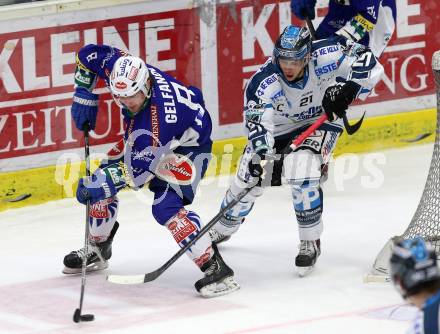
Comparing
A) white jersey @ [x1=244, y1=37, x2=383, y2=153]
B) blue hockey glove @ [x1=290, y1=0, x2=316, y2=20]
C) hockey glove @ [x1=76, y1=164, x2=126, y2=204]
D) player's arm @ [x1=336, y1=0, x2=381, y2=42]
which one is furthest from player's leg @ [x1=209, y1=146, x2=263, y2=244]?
blue hockey glove @ [x1=290, y1=0, x2=316, y2=20]

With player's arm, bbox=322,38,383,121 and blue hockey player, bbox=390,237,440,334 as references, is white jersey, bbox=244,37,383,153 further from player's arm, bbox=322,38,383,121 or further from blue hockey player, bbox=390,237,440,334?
blue hockey player, bbox=390,237,440,334

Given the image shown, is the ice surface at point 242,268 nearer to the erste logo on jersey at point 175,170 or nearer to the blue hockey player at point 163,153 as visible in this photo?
the blue hockey player at point 163,153

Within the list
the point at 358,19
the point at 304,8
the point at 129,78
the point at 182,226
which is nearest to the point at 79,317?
the point at 182,226

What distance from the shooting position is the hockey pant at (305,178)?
20.7 feet

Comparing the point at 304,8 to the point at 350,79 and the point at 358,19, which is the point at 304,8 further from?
the point at 350,79

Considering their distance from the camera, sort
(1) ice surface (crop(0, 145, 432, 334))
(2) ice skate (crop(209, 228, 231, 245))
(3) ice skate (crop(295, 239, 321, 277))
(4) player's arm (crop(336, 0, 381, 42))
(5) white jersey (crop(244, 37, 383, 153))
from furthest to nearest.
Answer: (4) player's arm (crop(336, 0, 381, 42)) < (2) ice skate (crop(209, 228, 231, 245)) < (3) ice skate (crop(295, 239, 321, 277)) < (5) white jersey (crop(244, 37, 383, 153)) < (1) ice surface (crop(0, 145, 432, 334))

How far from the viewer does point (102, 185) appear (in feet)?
20.1

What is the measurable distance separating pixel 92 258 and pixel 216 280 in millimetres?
812

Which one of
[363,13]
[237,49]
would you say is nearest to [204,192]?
[237,49]

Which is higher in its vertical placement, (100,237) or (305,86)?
(305,86)

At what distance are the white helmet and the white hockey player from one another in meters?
0.55

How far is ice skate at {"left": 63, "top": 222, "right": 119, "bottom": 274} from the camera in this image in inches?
258

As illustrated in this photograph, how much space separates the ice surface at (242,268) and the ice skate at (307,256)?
43 mm

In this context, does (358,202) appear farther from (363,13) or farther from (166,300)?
(166,300)
